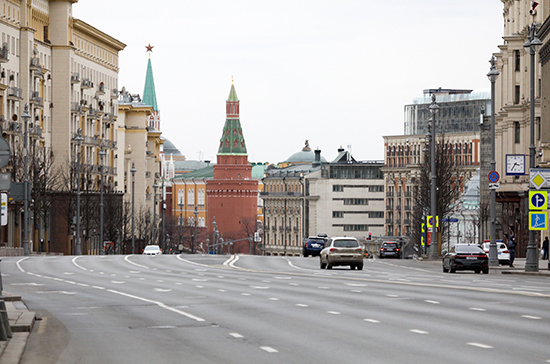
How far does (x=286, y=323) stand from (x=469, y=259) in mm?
25221

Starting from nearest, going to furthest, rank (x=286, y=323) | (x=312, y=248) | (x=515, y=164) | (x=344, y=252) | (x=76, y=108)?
(x=286, y=323), (x=344, y=252), (x=515, y=164), (x=312, y=248), (x=76, y=108)

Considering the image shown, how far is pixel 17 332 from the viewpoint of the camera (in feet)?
59.3

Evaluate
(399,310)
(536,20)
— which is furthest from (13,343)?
(536,20)

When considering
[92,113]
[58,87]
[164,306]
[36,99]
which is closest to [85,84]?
[92,113]

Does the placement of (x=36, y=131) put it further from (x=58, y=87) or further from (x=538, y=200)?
(x=538, y=200)

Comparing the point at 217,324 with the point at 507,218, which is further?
the point at 507,218

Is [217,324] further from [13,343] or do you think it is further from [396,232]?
[396,232]

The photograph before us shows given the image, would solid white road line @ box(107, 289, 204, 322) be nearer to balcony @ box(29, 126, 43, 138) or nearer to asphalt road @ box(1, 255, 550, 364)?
asphalt road @ box(1, 255, 550, 364)

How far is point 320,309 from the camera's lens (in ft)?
73.2

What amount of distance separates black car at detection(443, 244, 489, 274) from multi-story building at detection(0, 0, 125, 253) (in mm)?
44268

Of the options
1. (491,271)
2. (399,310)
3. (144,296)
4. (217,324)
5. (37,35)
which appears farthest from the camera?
(37,35)

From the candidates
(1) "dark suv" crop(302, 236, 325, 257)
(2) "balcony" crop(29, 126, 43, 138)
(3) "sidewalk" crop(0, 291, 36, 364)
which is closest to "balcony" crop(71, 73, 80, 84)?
(2) "balcony" crop(29, 126, 43, 138)

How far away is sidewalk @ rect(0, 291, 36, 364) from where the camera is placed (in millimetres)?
14769

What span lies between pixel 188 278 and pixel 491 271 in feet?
48.5
